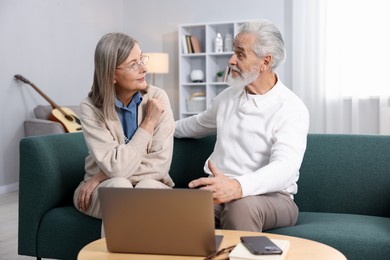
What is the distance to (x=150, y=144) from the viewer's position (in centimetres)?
225

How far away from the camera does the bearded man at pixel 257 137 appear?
194cm

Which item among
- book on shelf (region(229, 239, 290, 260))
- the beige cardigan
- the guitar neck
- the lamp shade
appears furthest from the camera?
the lamp shade

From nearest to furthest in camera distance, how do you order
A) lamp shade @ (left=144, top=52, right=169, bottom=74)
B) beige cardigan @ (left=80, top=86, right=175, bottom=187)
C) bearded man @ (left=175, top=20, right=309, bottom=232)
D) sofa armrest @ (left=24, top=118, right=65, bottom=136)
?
bearded man @ (left=175, top=20, right=309, bottom=232) < beige cardigan @ (left=80, top=86, right=175, bottom=187) < sofa armrest @ (left=24, top=118, right=65, bottom=136) < lamp shade @ (left=144, top=52, right=169, bottom=74)

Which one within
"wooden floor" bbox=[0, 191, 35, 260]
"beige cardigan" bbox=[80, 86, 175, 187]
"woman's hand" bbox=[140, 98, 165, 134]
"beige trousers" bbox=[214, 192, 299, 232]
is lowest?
"wooden floor" bbox=[0, 191, 35, 260]

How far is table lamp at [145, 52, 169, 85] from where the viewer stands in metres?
6.21

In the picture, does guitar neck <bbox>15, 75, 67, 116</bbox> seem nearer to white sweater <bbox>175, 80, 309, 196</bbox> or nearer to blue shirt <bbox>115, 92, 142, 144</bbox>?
blue shirt <bbox>115, 92, 142, 144</bbox>

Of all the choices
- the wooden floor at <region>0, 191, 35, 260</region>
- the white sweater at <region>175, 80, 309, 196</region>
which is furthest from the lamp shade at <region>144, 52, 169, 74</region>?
the white sweater at <region>175, 80, 309, 196</region>

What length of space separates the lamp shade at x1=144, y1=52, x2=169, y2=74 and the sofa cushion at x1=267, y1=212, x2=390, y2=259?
4.28 metres

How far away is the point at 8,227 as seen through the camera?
361cm

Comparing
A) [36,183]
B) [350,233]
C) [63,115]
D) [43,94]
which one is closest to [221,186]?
[350,233]

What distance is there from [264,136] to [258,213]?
37 centimetres

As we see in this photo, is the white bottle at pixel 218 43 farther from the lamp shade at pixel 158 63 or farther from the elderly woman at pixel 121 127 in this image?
the elderly woman at pixel 121 127

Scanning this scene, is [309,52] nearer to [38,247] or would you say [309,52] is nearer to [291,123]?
[291,123]

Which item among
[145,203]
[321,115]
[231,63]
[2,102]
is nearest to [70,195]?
[231,63]
